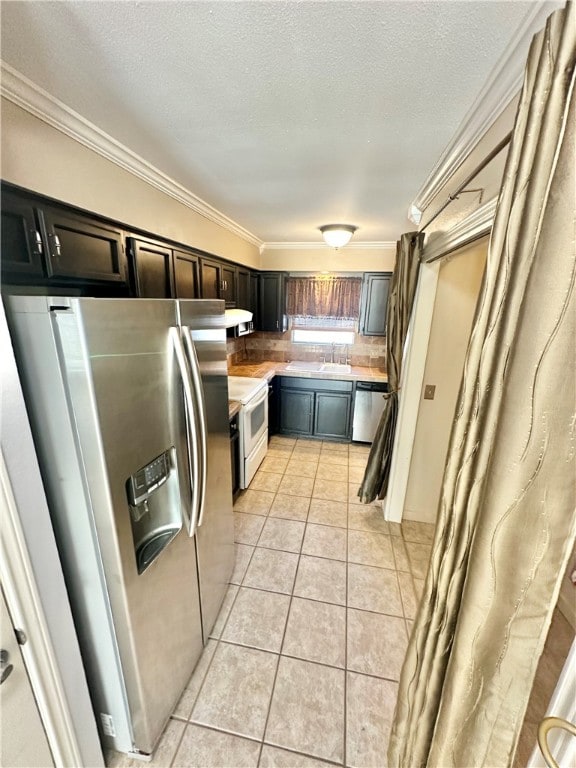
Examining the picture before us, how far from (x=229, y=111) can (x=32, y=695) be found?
6.84ft

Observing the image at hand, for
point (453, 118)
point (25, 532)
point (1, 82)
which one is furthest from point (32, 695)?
point (453, 118)

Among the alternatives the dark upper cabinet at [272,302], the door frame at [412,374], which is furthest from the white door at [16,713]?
the dark upper cabinet at [272,302]

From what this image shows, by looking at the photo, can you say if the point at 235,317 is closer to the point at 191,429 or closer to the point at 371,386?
the point at 191,429

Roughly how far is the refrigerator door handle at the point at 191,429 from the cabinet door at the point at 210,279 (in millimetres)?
1451

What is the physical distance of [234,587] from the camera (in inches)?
78.5

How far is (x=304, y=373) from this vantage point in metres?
3.79

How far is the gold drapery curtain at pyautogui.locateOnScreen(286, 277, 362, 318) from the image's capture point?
12.9 feet

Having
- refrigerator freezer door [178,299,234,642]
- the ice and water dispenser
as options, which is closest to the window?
refrigerator freezer door [178,299,234,642]

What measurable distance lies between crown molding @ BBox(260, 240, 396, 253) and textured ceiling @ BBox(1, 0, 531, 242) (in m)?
2.20

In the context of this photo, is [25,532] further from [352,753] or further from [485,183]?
[485,183]

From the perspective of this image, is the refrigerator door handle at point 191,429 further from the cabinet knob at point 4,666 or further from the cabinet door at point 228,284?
the cabinet door at point 228,284

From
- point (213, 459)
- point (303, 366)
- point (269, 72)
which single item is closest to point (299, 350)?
point (303, 366)

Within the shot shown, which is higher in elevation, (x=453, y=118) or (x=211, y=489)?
(x=453, y=118)

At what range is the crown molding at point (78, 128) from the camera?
3.35ft
